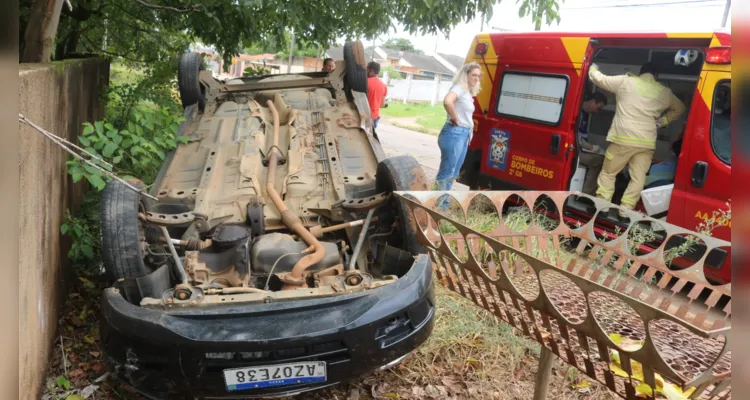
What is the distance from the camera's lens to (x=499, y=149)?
6.36 meters

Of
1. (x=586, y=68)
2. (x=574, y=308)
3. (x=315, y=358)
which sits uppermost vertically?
(x=586, y=68)

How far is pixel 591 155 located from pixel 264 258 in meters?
4.13

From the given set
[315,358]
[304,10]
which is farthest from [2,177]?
[304,10]

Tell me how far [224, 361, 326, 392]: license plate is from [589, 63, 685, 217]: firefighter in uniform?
12.5ft

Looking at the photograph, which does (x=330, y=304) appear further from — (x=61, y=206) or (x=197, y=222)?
(x=61, y=206)

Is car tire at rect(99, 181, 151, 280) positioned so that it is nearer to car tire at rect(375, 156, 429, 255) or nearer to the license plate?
the license plate

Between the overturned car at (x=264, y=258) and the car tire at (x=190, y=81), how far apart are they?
0.01m

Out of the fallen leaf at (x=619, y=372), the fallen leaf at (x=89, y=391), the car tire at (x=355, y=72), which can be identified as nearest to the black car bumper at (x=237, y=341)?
the fallen leaf at (x=89, y=391)

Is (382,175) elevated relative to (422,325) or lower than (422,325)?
elevated

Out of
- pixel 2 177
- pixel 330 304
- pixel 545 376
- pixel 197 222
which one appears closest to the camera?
pixel 2 177

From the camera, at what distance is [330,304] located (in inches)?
102

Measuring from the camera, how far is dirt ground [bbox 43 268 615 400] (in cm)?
312

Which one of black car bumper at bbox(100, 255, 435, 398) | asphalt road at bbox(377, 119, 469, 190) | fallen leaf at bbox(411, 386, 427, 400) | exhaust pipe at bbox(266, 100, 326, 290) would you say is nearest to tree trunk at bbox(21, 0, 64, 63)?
exhaust pipe at bbox(266, 100, 326, 290)

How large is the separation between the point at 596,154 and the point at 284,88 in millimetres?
3424
